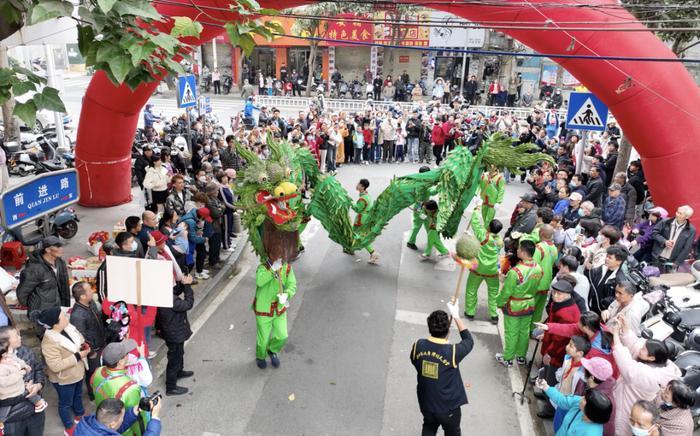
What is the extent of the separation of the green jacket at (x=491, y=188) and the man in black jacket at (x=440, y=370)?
5.70 metres

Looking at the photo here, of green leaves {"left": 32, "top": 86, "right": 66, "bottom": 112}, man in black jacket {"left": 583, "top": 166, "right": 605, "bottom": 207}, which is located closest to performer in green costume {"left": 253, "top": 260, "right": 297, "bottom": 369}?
green leaves {"left": 32, "top": 86, "right": 66, "bottom": 112}

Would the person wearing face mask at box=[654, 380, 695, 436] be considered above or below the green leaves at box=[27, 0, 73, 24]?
below

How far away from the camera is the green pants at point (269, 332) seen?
590cm

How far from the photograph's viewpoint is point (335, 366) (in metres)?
6.13

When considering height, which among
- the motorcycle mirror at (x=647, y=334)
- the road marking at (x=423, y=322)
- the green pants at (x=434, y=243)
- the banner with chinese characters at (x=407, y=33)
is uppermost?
the banner with chinese characters at (x=407, y=33)

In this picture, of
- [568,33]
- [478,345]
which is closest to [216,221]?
[478,345]

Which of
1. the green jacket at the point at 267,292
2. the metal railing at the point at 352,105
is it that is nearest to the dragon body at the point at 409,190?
the green jacket at the point at 267,292

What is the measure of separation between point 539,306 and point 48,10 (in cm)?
579

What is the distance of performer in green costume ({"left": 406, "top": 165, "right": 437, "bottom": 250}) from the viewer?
27.3 ft

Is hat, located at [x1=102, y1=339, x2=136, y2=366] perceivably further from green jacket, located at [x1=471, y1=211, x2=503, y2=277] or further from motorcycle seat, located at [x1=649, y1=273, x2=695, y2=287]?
motorcycle seat, located at [x1=649, y1=273, x2=695, y2=287]

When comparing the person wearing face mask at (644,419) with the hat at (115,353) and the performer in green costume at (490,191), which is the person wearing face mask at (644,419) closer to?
the hat at (115,353)

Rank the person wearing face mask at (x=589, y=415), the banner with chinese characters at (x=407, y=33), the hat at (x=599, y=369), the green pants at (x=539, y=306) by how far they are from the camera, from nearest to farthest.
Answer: the person wearing face mask at (x=589, y=415)
the hat at (x=599, y=369)
the green pants at (x=539, y=306)
the banner with chinese characters at (x=407, y=33)

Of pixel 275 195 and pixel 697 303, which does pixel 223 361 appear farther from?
pixel 697 303

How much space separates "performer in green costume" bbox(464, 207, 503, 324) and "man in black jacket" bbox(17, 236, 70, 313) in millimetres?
4997
